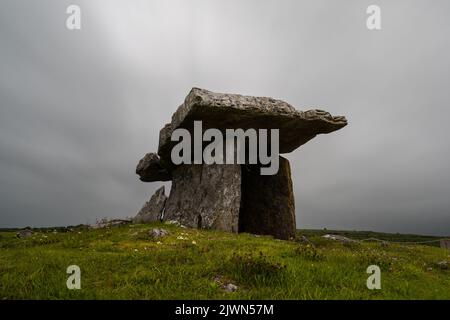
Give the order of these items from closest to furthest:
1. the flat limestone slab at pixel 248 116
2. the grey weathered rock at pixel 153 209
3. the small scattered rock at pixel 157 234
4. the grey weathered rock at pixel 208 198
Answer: the small scattered rock at pixel 157 234 < the flat limestone slab at pixel 248 116 < the grey weathered rock at pixel 208 198 < the grey weathered rock at pixel 153 209

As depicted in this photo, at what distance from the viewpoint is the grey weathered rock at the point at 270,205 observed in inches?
879

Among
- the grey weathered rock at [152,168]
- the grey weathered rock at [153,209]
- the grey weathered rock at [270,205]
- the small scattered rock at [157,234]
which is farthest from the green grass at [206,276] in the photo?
the grey weathered rock at [152,168]

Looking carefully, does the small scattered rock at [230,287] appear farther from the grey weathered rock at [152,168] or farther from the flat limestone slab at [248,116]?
the grey weathered rock at [152,168]

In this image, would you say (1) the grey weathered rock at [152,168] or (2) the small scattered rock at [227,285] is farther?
(1) the grey weathered rock at [152,168]

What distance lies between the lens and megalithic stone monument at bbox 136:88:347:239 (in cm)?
1900

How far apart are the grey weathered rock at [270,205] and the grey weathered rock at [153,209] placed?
640 centimetres

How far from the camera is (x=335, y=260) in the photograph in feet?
31.2

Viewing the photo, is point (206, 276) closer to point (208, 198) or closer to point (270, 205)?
point (208, 198)

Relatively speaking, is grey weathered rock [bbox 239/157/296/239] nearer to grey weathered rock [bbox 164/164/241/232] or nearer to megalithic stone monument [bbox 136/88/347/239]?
megalithic stone monument [bbox 136/88/347/239]

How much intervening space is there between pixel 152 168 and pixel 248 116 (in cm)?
1173

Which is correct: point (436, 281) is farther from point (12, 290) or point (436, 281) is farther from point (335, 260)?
point (12, 290)

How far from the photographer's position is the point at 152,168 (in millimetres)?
28297
